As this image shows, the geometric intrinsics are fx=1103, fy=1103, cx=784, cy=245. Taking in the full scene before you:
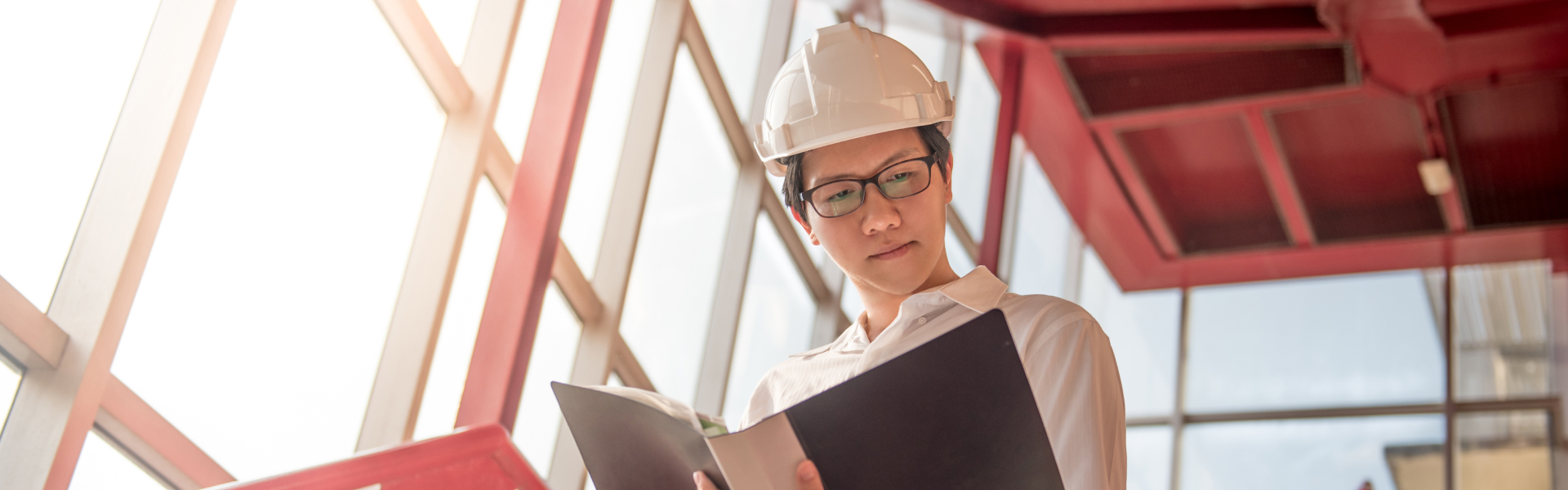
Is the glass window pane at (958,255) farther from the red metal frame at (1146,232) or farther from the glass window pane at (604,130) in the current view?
the glass window pane at (604,130)

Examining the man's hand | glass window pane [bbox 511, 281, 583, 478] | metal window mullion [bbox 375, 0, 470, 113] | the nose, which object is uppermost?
metal window mullion [bbox 375, 0, 470, 113]

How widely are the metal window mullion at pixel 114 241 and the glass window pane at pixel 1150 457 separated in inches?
331

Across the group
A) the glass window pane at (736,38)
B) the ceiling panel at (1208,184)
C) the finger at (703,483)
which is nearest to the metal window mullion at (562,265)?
the glass window pane at (736,38)

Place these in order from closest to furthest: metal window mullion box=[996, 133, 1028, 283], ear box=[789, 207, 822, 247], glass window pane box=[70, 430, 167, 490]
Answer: ear box=[789, 207, 822, 247]
glass window pane box=[70, 430, 167, 490]
metal window mullion box=[996, 133, 1028, 283]

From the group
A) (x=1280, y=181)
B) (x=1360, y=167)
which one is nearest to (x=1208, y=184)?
(x=1280, y=181)

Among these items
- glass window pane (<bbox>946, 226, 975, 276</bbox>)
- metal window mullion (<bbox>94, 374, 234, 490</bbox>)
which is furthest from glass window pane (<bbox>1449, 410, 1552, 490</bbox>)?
metal window mullion (<bbox>94, 374, 234, 490</bbox>)

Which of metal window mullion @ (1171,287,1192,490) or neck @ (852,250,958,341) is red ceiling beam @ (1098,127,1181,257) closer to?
metal window mullion @ (1171,287,1192,490)

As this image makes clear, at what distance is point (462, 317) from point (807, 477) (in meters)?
2.75

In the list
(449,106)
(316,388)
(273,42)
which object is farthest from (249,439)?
(449,106)

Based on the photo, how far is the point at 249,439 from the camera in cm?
283

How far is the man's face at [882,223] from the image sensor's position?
174 centimetres

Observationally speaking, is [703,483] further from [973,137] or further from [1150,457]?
[1150,457]

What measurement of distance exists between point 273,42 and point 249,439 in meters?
1.04

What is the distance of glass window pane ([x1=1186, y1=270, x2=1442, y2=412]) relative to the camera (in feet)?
29.8
